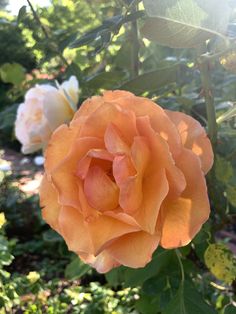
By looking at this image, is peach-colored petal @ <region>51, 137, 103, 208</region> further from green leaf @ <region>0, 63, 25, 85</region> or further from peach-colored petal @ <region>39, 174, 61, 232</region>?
green leaf @ <region>0, 63, 25, 85</region>

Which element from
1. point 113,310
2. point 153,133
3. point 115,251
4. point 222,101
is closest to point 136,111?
point 153,133

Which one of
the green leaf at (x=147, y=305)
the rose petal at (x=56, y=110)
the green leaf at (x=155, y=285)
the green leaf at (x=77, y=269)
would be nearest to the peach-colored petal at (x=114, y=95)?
the rose petal at (x=56, y=110)

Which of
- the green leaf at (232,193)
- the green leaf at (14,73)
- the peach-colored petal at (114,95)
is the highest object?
the peach-colored petal at (114,95)

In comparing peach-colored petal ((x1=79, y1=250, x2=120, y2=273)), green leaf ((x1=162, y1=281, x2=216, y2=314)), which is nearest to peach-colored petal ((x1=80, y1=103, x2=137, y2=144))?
peach-colored petal ((x1=79, y1=250, x2=120, y2=273))

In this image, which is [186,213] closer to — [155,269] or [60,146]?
[60,146]

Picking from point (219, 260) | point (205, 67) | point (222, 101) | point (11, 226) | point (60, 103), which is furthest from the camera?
point (11, 226)

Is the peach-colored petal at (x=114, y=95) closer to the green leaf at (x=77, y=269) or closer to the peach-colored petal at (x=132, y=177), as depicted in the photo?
the peach-colored petal at (x=132, y=177)

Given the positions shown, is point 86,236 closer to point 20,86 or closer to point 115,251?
point 115,251
